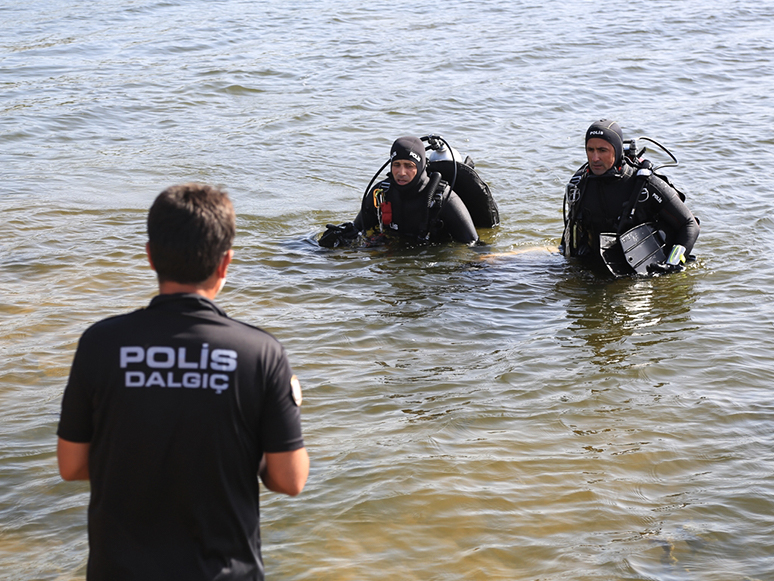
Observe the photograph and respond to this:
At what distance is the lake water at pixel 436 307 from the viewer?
352cm

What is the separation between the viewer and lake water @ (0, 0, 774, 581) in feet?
11.6

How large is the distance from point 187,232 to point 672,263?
5.27m

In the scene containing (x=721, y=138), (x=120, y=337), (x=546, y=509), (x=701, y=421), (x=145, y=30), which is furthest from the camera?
(x=145, y=30)

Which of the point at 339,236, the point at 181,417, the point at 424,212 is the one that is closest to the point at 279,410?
the point at 181,417

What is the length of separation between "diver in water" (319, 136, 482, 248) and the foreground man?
5.12 m

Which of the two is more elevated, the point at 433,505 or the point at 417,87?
the point at 417,87

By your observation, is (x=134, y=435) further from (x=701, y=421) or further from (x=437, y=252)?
(x=437, y=252)

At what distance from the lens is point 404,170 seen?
6.91 metres

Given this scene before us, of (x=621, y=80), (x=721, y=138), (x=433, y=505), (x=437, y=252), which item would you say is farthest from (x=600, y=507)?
(x=621, y=80)

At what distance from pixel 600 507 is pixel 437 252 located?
12.6 feet

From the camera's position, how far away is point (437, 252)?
23.8ft

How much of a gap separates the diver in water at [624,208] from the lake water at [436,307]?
0.33 metres

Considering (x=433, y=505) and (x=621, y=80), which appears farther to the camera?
(x=621, y=80)

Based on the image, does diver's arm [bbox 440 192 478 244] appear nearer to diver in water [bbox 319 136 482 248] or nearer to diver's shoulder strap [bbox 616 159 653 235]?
diver in water [bbox 319 136 482 248]
